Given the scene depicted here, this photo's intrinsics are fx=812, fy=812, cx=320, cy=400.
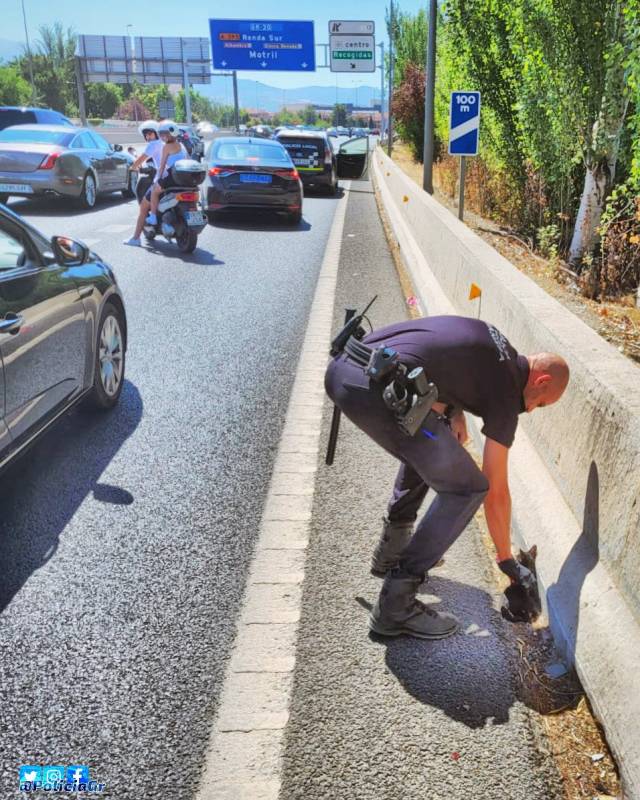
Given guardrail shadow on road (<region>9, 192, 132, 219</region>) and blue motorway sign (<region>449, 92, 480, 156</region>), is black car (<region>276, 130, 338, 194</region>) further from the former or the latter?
blue motorway sign (<region>449, 92, 480, 156</region>)

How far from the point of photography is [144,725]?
261 cm

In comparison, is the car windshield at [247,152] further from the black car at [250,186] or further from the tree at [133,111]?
the tree at [133,111]

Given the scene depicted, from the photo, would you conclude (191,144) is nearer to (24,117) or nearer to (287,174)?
(24,117)

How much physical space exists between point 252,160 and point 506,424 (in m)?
14.2

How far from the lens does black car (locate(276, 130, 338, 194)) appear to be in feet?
76.6

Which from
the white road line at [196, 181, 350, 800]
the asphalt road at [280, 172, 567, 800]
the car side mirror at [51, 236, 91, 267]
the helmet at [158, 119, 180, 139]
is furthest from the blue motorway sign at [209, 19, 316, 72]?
the asphalt road at [280, 172, 567, 800]

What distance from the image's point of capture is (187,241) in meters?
12.3

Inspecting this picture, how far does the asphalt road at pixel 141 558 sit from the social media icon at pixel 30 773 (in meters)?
0.03

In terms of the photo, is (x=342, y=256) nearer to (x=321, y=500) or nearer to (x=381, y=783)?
(x=321, y=500)

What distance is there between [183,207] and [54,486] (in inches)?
332

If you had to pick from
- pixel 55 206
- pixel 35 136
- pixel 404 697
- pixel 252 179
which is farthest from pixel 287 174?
pixel 404 697

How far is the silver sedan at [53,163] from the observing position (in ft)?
51.6

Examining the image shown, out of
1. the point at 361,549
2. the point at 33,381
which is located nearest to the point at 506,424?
the point at 361,549

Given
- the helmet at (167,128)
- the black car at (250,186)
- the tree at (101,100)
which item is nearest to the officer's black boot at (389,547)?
the helmet at (167,128)
